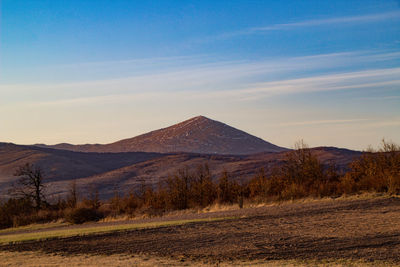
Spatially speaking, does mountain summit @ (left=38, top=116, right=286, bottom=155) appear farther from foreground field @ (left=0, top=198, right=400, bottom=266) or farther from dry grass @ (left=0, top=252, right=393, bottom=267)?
dry grass @ (left=0, top=252, right=393, bottom=267)

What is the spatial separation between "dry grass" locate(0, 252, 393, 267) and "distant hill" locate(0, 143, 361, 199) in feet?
221

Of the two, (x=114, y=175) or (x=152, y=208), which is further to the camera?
(x=114, y=175)

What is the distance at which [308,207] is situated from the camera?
24484mm

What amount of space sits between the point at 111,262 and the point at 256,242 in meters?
4.75

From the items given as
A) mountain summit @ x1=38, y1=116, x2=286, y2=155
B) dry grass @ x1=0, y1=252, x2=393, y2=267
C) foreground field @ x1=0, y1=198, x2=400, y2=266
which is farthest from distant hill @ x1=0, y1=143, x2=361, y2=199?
dry grass @ x1=0, y1=252, x2=393, y2=267

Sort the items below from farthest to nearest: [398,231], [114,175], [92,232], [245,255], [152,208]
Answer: [114,175], [152,208], [92,232], [398,231], [245,255]

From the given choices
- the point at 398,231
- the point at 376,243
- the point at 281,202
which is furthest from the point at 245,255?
the point at 281,202

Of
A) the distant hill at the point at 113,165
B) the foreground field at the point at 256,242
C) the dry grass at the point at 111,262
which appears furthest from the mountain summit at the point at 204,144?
the dry grass at the point at 111,262

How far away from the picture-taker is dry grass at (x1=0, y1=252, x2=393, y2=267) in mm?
12453

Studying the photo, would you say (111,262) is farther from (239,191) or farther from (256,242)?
(239,191)

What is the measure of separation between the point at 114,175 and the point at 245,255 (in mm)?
95093

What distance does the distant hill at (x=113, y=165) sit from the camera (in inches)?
3693

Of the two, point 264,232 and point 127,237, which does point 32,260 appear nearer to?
point 127,237

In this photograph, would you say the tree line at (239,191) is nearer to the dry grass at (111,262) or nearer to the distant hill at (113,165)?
the dry grass at (111,262)
